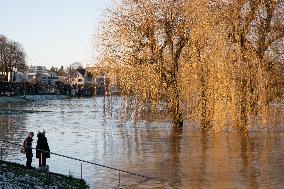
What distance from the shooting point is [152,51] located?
121 ft

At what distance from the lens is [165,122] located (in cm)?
4297

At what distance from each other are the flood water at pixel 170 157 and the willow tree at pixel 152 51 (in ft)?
9.40

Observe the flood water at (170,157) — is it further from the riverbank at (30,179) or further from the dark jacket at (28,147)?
the dark jacket at (28,147)

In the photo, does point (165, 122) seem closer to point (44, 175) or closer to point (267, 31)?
point (267, 31)

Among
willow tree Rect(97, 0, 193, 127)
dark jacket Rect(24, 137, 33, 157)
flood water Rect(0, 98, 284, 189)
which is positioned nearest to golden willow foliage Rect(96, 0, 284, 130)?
willow tree Rect(97, 0, 193, 127)

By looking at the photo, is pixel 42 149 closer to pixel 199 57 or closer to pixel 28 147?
pixel 28 147

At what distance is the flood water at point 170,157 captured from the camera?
66.3 feet

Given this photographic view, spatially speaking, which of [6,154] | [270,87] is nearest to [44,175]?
[6,154]

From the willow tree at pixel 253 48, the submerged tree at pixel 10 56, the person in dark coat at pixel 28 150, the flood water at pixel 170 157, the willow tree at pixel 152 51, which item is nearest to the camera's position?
the flood water at pixel 170 157

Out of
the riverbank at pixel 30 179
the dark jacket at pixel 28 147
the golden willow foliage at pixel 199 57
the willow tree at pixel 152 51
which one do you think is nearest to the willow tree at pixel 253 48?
the golden willow foliage at pixel 199 57

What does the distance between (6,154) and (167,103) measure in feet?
45.3

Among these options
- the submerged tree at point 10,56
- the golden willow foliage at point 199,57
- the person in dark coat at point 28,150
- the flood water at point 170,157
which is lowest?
the flood water at point 170,157

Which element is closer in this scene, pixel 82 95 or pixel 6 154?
pixel 6 154

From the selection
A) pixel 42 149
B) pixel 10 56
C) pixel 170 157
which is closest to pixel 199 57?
pixel 170 157
